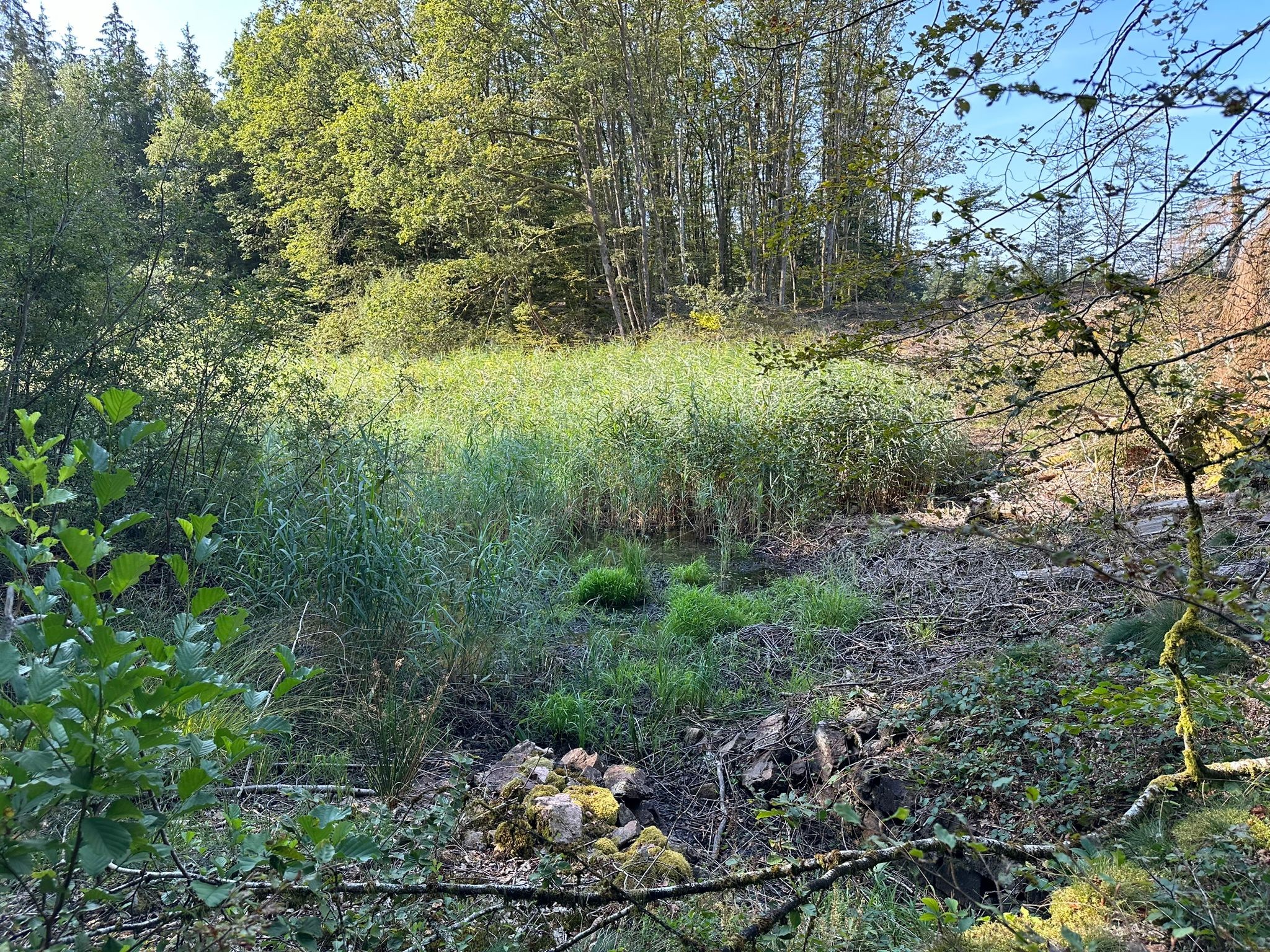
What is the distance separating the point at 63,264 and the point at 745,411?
569cm

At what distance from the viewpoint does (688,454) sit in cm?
741

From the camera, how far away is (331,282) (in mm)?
20500

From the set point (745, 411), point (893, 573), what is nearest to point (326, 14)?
point (745, 411)

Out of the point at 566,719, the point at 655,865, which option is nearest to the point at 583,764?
the point at 566,719

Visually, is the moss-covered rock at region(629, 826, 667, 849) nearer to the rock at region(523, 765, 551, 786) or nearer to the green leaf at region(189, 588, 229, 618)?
the rock at region(523, 765, 551, 786)

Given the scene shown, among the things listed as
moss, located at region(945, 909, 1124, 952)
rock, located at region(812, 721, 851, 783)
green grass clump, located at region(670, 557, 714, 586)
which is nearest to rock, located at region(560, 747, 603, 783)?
rock, located at region(812, 721, 851, 783)

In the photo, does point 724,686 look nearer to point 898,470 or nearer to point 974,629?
point 974,629

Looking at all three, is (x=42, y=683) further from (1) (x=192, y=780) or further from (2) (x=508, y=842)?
(2) (x=508, y=842)

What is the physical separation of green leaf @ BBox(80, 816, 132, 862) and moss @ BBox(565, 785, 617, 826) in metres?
1.95

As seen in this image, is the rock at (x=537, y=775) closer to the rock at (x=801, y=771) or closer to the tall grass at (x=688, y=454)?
the rock at (x=801, y=771)

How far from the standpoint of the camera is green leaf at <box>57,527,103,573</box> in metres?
0.97

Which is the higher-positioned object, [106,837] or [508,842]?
[106,837]

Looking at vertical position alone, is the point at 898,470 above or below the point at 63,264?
below

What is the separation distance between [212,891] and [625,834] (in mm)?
1900
